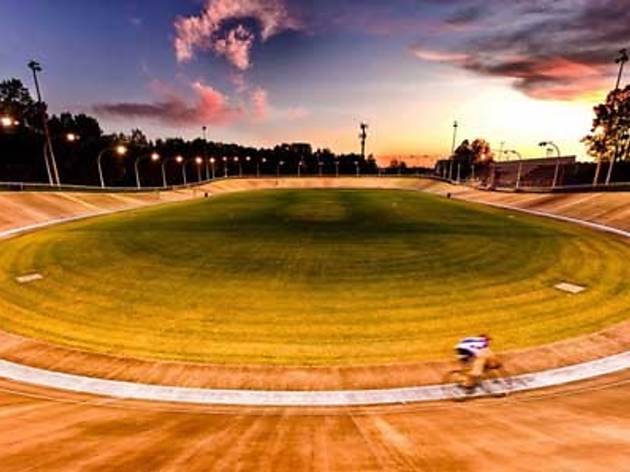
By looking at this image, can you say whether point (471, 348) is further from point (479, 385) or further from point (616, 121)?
point (616, 121)

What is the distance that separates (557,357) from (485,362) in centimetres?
410

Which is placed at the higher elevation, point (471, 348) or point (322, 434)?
point (471, 348)

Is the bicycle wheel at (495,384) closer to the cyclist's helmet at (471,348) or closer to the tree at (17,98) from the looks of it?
the cyclist's helmet at (471,348)

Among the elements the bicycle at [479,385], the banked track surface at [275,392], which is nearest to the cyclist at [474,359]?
the bicycle at [479,385]

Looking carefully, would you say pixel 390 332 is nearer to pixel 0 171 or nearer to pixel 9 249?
pixel 9 249

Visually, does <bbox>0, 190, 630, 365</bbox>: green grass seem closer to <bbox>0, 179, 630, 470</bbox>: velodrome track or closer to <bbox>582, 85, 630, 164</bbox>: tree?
<bbox>0, 179, 630, 470</bbox>: velodrome track

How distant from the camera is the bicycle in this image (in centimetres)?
1380

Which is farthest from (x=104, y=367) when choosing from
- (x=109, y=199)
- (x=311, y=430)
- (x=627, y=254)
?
(x=109, y=199)

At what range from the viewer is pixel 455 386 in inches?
564

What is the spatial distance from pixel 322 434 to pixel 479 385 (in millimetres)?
6033

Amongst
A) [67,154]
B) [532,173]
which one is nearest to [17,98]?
[67,154]

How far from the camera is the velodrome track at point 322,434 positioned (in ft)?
29.3

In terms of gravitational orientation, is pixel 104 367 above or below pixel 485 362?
below

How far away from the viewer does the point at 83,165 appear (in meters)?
131
